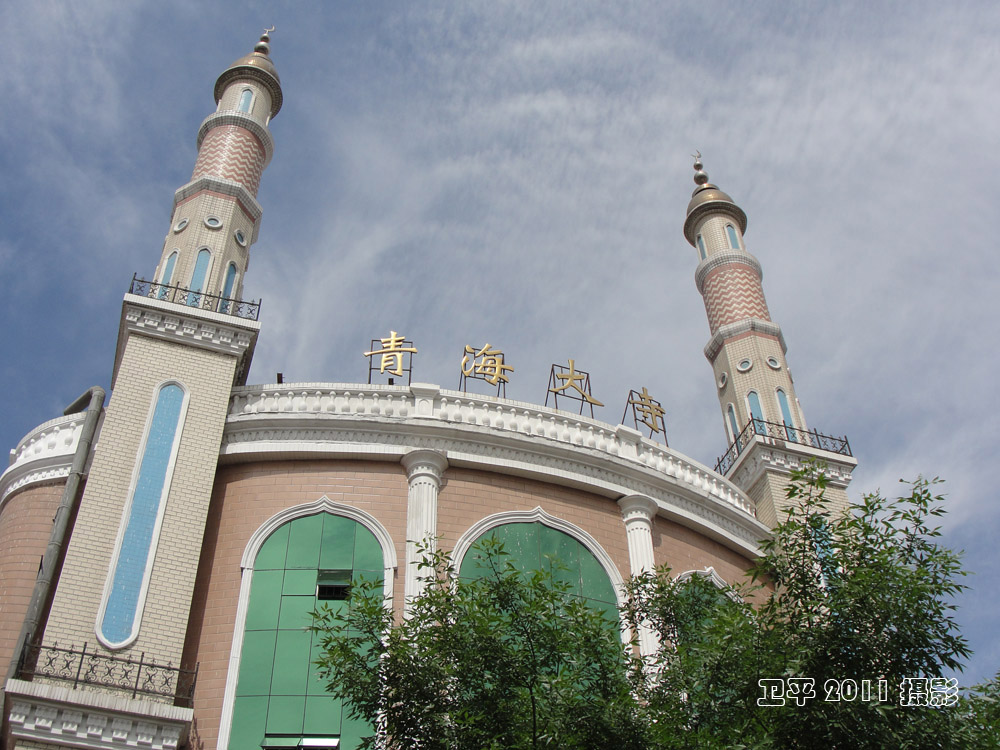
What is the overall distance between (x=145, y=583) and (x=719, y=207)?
18.9 meters

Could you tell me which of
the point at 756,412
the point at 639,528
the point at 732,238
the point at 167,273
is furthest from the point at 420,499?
the point at 732,238

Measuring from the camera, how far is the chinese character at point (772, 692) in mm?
8594

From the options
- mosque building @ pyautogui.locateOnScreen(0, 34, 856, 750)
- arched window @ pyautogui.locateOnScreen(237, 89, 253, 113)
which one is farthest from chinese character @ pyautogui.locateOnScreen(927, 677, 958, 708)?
arched window @ pyautogui.locateOnScreen(237, 89, 253, 113)

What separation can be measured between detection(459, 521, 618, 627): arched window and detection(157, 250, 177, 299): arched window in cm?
758

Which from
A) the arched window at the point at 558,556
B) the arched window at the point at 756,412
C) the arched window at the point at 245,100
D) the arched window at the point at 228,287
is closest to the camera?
the arched window at the point at 558,556

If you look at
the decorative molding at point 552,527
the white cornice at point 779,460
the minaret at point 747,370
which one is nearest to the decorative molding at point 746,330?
the minaret at point 747,370

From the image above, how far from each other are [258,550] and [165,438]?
2284 mm

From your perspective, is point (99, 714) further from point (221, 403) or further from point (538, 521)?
point (538, 521)

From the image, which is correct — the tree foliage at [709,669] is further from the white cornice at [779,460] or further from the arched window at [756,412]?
the arched window at [756,412]

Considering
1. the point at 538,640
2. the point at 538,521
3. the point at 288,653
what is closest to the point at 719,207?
the point at 538,521

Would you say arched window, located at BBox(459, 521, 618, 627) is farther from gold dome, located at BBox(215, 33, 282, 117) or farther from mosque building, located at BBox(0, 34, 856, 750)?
gold dome, located at BBox(215, 33, 282, 117)

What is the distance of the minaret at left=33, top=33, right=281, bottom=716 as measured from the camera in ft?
41.8

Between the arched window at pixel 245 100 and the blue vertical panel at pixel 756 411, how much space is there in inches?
531

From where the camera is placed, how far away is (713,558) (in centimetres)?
1712
